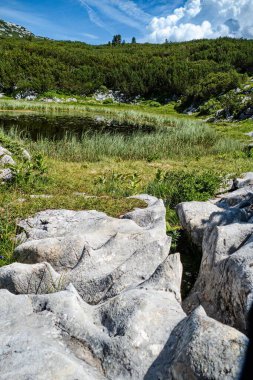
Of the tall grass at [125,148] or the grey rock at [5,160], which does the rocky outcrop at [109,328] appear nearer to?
the grey rock at [5,160]

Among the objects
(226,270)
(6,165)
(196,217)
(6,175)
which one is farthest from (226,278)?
(6,165)

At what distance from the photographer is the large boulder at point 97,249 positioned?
6297 mm

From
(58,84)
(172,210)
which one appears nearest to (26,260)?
(172,210)

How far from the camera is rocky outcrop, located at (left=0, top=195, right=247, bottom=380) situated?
3.51 metres

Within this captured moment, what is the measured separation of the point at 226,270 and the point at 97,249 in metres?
2.88

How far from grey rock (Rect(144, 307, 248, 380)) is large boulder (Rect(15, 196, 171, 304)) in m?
2.20

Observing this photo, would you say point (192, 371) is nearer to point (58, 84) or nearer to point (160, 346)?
point (160, 346)

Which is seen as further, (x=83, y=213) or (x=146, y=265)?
(x=83, y=213)

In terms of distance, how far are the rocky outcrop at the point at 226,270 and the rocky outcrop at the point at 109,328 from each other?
2.12 feet

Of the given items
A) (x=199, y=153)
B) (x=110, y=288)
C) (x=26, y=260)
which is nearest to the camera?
(x=110, y=288)

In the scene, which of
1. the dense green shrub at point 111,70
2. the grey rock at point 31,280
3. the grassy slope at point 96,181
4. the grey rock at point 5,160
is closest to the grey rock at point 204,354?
the grey rock at point 31,280

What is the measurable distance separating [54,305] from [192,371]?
80.0 inches

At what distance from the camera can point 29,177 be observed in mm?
13789

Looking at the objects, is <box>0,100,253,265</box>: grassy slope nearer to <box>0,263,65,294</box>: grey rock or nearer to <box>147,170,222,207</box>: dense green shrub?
<box>147,170,222,207</box>: dense green shrub
